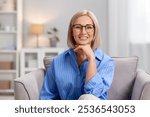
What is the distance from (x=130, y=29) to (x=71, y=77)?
10.3 ft

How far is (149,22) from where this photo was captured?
4781mm

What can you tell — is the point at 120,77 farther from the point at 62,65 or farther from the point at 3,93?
the point at 3,93

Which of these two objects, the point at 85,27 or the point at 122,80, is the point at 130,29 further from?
the point at 85,27

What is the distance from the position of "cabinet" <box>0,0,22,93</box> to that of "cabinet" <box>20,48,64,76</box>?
0.14 metres

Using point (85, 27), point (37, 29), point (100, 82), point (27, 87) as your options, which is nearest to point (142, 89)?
point (100, 82)

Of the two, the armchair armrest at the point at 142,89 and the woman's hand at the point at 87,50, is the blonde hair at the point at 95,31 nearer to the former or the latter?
the woman's hand at the point at 87,50

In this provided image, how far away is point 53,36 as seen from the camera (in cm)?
547

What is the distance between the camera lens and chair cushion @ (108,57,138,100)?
2.35 m


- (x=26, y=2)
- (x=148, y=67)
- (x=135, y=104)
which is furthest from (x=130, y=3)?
(x=135, y=104)

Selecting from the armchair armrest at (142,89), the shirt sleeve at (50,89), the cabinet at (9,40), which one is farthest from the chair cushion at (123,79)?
the cabinet at (9,40)

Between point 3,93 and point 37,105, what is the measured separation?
412cm

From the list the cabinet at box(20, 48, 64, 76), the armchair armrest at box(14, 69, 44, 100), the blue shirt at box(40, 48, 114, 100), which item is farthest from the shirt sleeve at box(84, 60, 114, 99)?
the cabinet at box(20, 48, 64, 76)

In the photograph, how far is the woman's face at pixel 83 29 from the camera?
74.9 inches

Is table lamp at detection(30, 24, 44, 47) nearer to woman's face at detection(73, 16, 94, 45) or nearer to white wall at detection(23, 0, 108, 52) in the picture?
white wall at detection(23, 0, 108, 52)
